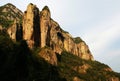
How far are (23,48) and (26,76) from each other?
38.8 m

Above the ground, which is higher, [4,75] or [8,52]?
[8,52]

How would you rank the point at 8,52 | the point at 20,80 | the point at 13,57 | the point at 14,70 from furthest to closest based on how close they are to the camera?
the point at 8,52
the point at 13,57
the point at 14,70
the point at 20,80

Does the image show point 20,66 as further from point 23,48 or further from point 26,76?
point 23,48

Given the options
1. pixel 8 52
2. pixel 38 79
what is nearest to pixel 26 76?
pixel 38 79

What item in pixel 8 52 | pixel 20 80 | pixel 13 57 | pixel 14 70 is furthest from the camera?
pixel 8 52

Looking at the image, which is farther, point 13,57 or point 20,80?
point 13,57

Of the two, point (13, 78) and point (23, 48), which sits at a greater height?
point (23, 48)

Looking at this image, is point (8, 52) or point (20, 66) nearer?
point (20, 66)

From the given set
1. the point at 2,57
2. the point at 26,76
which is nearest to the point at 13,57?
the point at 2,57

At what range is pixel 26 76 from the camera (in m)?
163

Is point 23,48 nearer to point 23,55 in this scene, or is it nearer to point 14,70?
point 23,55

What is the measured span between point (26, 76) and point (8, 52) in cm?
3607

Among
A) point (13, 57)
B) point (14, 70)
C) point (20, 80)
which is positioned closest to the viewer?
point (20, 80)

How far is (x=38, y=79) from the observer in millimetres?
164000
